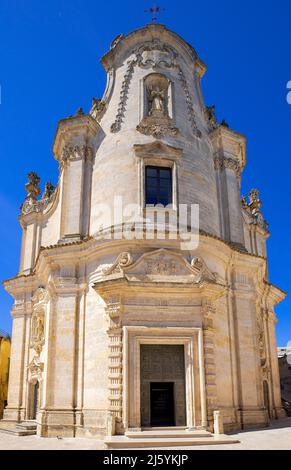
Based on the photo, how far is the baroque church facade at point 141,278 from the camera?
60.2 ft

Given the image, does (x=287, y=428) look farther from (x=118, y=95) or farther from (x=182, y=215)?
(x=118, y=95)

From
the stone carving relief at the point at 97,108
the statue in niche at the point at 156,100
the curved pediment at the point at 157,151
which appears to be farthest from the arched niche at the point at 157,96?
the stone carving relief at the point at 97,108

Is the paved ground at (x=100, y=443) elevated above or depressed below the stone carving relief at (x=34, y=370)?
below

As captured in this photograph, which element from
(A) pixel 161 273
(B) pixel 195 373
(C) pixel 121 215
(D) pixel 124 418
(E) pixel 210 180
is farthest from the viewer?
(E) pixel 210 180

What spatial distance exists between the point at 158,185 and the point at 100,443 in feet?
37.9

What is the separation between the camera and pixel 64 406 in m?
18.9

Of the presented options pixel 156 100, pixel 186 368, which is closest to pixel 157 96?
pixel 156 100

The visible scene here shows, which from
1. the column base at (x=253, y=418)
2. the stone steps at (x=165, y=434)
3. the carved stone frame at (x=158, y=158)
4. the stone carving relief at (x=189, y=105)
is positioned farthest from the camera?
the stone carving relief at (x=189, y=105)

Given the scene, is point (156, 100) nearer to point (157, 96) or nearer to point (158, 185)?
point (157, 96)

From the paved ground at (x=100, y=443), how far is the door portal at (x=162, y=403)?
2.53 metres

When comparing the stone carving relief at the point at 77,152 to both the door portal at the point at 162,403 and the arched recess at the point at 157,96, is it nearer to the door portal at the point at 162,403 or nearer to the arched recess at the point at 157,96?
the arched recess at the point at 157,96

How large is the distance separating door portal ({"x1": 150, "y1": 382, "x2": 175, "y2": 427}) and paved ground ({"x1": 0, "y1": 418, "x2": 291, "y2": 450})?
2.53m
